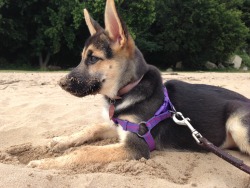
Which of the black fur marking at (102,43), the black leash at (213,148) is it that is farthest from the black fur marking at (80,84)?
the black leash at (213,148)

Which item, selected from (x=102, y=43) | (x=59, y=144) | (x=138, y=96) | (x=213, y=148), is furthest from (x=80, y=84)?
(x=213, y=148)

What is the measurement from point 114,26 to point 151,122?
1272 mm

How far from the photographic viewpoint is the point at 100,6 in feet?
98.6

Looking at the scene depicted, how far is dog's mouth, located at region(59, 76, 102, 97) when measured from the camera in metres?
4.15

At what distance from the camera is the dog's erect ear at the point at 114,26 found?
4105 mm

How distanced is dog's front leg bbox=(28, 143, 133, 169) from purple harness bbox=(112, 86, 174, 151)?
25 cm

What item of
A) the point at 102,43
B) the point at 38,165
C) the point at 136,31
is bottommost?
the point at 136,31

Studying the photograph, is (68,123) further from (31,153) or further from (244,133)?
(244,133)

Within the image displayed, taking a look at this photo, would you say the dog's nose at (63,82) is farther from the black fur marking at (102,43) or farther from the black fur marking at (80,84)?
the black fur marking at (102,43)

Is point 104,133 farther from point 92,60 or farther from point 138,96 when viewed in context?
point 92,60

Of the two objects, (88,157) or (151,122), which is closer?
(88,157)

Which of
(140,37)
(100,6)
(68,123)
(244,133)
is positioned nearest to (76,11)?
(100,6)

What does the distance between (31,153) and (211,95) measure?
7.93 ft

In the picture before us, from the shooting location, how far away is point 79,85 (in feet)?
13.7
